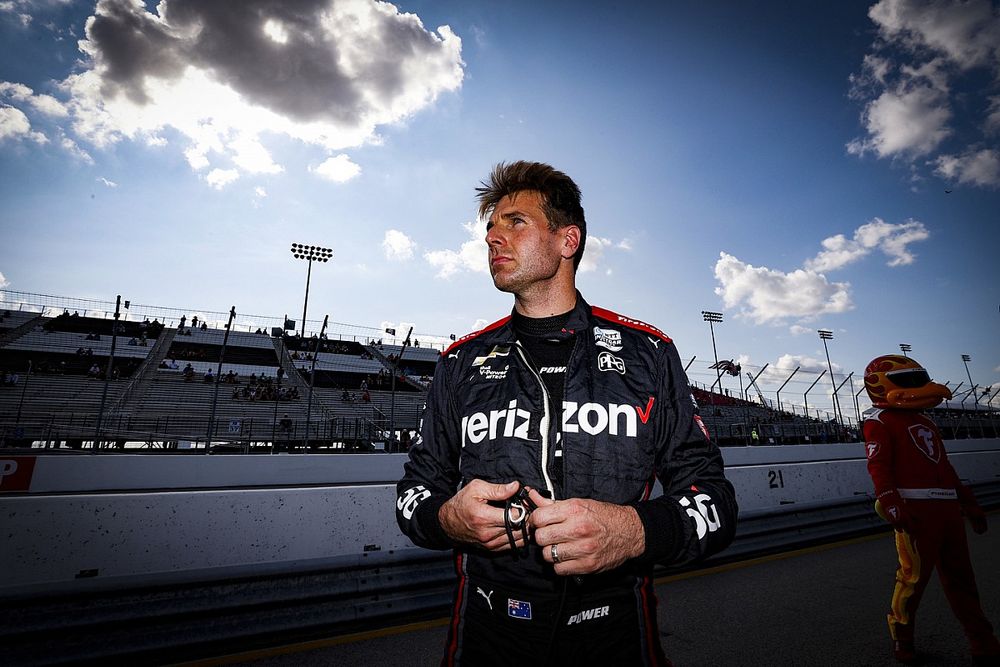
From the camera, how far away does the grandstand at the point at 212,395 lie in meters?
15.6

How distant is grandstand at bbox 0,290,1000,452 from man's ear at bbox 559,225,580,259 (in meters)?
11.8

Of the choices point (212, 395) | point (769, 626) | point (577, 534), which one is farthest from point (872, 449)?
point (212, 395)

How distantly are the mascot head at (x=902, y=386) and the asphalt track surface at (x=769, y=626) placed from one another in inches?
67.6

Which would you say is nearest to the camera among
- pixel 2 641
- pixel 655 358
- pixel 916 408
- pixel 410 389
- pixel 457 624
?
pixel 457 624

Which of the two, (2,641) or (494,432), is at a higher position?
(494,432)

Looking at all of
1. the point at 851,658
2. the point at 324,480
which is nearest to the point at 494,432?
the point at 851,658

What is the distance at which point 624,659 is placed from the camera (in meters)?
1.52

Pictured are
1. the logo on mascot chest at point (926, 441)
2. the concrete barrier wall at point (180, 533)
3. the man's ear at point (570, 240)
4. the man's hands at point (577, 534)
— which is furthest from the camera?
the logo on mascot chest at point (926, 441)

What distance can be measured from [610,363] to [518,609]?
0.87m

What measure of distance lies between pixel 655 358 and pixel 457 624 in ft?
3.83

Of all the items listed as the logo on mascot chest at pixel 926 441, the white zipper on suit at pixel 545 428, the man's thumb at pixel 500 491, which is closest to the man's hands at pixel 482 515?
the man's thumb at pixel 500 491

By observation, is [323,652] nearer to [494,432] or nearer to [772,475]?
[494,432]

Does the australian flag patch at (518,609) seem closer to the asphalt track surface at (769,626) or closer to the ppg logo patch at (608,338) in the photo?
the ppg logo patch at (608,338)

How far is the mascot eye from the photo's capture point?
3725 millimetres
